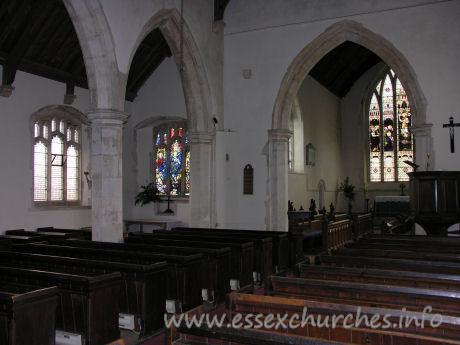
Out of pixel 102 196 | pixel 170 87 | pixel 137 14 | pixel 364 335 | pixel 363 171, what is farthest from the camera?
pixel 363 171

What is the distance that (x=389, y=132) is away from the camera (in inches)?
671

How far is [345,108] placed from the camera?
709 inches

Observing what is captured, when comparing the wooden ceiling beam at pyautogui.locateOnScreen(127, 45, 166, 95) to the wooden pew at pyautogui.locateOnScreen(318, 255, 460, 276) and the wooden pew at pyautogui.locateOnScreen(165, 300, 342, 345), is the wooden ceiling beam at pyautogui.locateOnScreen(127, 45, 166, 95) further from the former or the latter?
the wooden pew at pyautogui.locateOnScreen(165, 300, 342, 345)

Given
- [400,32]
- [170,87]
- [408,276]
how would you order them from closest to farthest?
[408,276] → [400,32] → [170,87]

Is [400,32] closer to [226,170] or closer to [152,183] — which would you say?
[226,170]

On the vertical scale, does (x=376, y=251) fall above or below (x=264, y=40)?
below

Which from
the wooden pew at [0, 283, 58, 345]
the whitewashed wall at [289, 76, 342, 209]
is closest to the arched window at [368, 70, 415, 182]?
the whitewashed wall at [289, 76, 342, 209]

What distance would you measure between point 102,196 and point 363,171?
12891 millimetres

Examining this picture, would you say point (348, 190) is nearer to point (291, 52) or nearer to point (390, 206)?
point (390, 206)

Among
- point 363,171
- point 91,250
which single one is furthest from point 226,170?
point 363,171

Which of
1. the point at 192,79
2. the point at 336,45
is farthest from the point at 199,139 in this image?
the point at 336,45

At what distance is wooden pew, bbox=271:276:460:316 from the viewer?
2.88 m

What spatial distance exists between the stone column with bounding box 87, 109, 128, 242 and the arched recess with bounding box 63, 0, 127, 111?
8.2 inches

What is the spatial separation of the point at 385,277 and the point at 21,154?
8.10m
